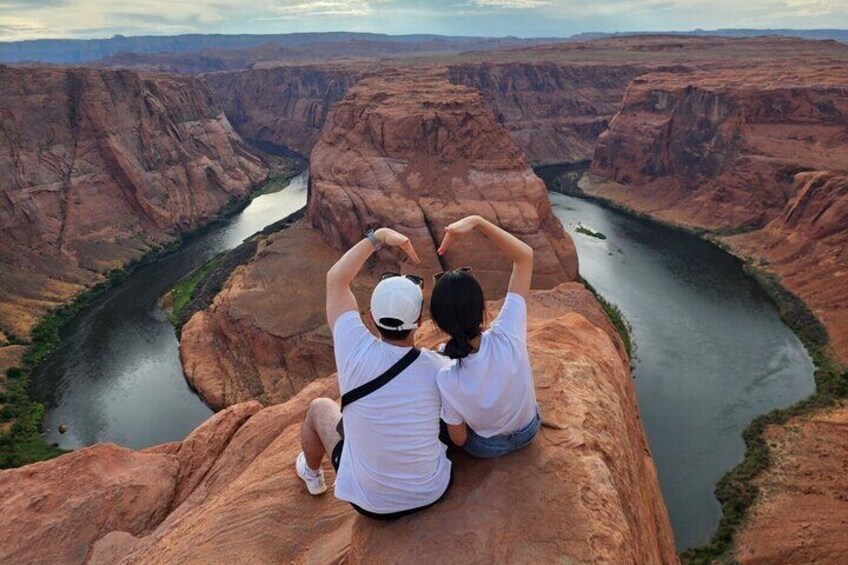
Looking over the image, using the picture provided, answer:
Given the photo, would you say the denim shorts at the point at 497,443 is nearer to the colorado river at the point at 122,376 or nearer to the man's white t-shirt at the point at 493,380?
the man's white t-shirt at the point at 493,380

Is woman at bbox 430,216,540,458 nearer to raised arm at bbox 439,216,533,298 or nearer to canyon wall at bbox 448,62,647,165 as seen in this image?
raised arm at bbox 439,216,533,298

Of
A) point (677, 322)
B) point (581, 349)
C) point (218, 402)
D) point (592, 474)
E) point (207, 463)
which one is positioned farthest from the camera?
point (677, 322)

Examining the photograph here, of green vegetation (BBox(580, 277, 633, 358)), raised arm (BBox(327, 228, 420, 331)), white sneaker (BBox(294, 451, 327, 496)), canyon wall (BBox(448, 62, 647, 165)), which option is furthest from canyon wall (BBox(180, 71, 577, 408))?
canyon wall (BBox(448, 62, 647, 165))

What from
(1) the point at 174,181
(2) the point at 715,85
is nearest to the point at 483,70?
(2) the point at 715,85

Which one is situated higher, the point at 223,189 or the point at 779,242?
the point at 779,242

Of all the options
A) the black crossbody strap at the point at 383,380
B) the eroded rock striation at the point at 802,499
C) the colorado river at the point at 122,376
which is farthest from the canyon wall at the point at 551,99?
the black crossbody strap at the point at 383,380

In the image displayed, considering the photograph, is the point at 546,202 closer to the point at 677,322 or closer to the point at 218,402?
the point at 677,322
